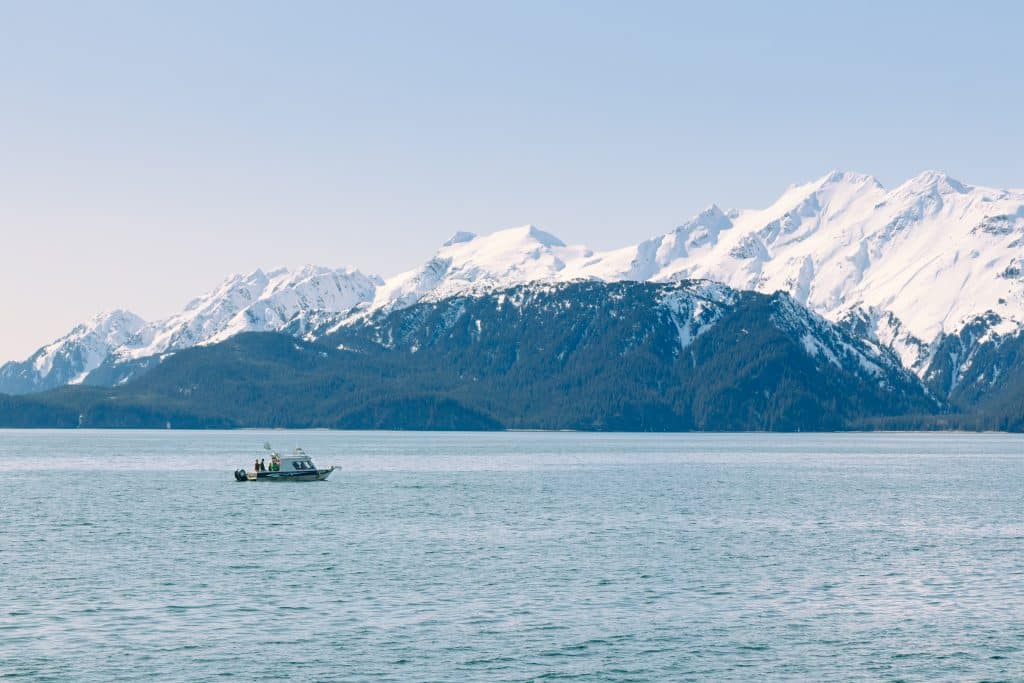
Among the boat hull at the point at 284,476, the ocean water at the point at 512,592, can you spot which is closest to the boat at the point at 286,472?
the boat hull at the point at 284,476

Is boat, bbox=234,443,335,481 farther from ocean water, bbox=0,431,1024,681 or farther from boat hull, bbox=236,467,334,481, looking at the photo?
ocean water, bbox=0,431,1024,681

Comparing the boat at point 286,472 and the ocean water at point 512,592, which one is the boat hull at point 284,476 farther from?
the ocean water at point 512,592

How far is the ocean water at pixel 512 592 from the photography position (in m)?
61.1

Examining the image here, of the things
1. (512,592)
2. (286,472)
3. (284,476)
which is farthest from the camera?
(286,472)

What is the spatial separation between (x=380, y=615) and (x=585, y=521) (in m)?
53.8

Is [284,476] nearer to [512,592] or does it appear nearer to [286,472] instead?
[286,472]

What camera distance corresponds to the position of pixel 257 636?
66.8m

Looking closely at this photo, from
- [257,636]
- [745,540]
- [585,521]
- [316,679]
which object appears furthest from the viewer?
[585,521]

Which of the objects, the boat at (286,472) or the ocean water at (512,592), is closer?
the ocean water at (512,592)

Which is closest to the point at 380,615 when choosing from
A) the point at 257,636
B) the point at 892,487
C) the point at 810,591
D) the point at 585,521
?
the point at 257,636

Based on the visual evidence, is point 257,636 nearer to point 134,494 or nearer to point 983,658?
point 983,658

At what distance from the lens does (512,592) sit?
80.0 meters

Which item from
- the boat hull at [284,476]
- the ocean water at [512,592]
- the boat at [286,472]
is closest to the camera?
the ocean water at [512,592]

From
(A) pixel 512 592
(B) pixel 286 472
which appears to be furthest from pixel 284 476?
(A) pixel 512 592
